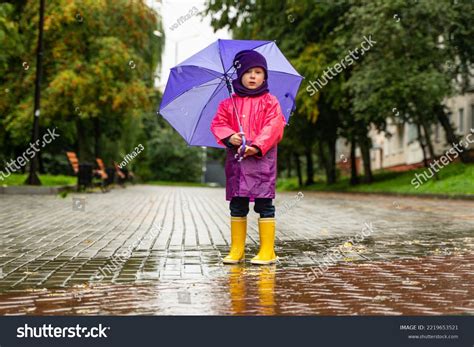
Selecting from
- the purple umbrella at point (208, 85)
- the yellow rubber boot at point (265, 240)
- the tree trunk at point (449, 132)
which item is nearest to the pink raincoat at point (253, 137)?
the yellow rubber boot at point (265, 240)

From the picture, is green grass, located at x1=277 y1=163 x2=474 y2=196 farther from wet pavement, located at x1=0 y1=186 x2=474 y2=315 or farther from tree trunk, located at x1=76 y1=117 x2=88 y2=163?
wet pavement, located at x1=0 y1=186 x2=474 y2=315

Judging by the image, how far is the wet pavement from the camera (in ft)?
16.8

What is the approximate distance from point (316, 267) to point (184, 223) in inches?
234

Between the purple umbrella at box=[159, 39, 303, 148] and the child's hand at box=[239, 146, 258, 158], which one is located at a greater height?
the purple umbrella at box=[159, 39, 303, 148]

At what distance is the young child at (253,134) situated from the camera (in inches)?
271

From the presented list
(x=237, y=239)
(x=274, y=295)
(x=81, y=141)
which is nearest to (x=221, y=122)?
(x=237, y=239)

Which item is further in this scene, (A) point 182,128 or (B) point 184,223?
(B) point 184,223

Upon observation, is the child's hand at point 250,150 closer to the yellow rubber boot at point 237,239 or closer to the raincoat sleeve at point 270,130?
the raincoat sleeve at point 270,130

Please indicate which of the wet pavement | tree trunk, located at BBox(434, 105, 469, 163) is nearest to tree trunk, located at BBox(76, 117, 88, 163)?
tree trunk, located at BBox(434, 105, 469, 163)

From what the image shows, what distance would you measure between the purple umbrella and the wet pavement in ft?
4.36

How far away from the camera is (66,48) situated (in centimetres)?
3073

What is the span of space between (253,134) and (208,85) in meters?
0.92

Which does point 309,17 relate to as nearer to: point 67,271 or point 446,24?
point 446,24
